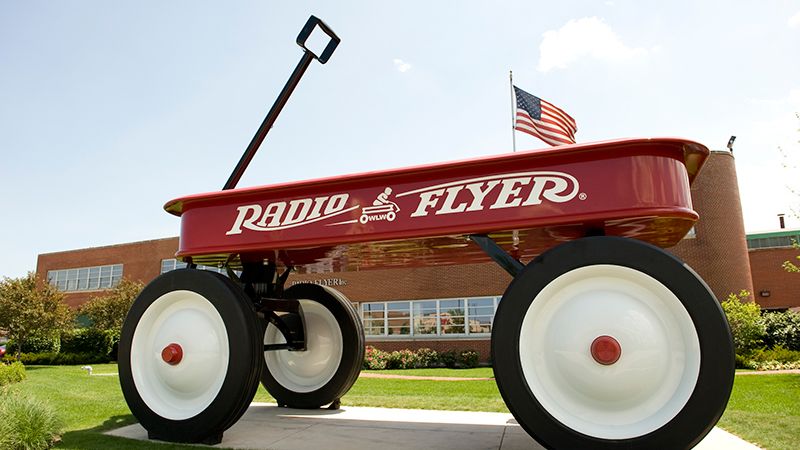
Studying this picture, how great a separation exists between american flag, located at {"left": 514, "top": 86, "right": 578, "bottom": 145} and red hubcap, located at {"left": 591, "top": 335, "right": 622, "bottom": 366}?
28.5 feet

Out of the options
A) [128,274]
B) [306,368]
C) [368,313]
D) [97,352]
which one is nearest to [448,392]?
[306,368]

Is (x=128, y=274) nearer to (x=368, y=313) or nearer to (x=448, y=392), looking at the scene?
(x=368, y=313)

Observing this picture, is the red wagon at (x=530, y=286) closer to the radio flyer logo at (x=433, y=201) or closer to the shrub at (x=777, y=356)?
the radio flyer logo at (x=433, y=201)

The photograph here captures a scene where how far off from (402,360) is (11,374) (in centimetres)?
1242

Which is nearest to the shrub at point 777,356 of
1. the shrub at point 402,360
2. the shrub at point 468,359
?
the shrub at point 468,359

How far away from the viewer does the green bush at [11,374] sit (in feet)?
37.3

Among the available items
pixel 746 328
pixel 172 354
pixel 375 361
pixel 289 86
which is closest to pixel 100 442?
pixel 172 354

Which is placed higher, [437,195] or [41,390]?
[437,195]

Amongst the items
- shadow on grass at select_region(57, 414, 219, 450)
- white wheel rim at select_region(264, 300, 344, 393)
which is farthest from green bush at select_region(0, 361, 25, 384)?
white wheel rim at select_region(264, 300, 344, 393)

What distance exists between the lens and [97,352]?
26859 mm

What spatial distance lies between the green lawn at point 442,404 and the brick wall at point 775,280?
18934 millimetres

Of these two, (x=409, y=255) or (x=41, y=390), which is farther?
(x=41, y=390)

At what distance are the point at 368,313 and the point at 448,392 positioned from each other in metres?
14.1

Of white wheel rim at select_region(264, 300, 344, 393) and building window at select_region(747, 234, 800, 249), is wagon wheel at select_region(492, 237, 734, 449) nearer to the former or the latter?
white wheel rim at select_region(264, 300, 344, 393)
